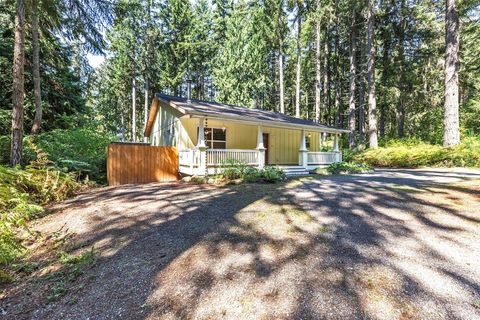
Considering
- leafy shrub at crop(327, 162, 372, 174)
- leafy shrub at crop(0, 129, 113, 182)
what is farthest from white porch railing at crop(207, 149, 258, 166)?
leafy shrub at crop(0, 129, 113, 182)

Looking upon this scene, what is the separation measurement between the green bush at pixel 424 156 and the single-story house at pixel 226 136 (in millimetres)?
2596

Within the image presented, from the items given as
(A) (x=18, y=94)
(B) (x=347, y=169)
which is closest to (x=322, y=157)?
(B) (x=347, y=169)

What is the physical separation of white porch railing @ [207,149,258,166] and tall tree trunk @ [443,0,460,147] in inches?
374

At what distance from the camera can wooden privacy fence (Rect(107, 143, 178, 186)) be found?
377 inches

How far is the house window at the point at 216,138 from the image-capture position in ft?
40.7

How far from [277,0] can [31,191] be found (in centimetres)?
2212

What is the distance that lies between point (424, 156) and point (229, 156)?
10.2m

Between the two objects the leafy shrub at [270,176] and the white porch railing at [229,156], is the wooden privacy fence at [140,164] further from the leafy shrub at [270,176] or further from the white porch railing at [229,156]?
the leafy shrub at [270,176]

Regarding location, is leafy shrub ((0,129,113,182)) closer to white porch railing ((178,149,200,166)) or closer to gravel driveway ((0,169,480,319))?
white porch railing ((178,149,200,166))

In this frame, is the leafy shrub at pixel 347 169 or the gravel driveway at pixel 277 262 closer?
the gravel driveway at pixel 277 262

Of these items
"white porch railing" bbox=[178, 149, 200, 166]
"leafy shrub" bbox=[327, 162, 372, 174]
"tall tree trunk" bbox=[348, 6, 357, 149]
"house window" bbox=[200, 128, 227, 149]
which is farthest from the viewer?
"tall tree trunk" bbox=[348, 6, 357, 149]

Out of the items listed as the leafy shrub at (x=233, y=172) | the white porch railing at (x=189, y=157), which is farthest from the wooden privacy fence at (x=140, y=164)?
the leafy shrub at (x=233, y=172)

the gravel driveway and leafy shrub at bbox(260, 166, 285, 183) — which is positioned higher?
leafy shrub at bbox(260, 166, 285, 183)

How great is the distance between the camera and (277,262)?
282 centimetres
